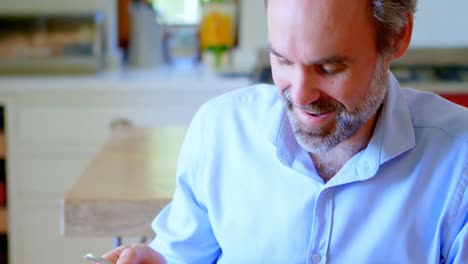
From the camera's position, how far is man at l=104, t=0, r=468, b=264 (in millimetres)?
1067

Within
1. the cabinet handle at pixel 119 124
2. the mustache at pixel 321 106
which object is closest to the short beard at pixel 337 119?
the mustache at pixel 321 106

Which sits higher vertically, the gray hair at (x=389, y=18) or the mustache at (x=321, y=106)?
the gray hair at (x=389, y=18)

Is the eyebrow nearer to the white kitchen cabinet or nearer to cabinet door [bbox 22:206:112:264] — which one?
the white kitchen cabinet

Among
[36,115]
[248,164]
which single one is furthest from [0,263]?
[248,164]

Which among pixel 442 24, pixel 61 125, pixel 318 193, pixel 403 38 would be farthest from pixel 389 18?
pixel 442 24

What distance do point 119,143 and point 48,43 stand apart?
1336 millimetres

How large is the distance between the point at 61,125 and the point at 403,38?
2067mm

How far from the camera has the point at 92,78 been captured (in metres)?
3.05

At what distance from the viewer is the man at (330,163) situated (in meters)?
1.07

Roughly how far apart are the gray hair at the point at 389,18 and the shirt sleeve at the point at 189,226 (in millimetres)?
360

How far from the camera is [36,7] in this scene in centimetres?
321

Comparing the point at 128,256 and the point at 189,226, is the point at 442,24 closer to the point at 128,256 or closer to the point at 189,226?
the point at 189,226

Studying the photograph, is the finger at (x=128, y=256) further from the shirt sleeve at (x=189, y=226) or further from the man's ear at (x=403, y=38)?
the man's ear at (x=403, y=38)

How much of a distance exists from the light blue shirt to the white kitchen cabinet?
1.66 metres
